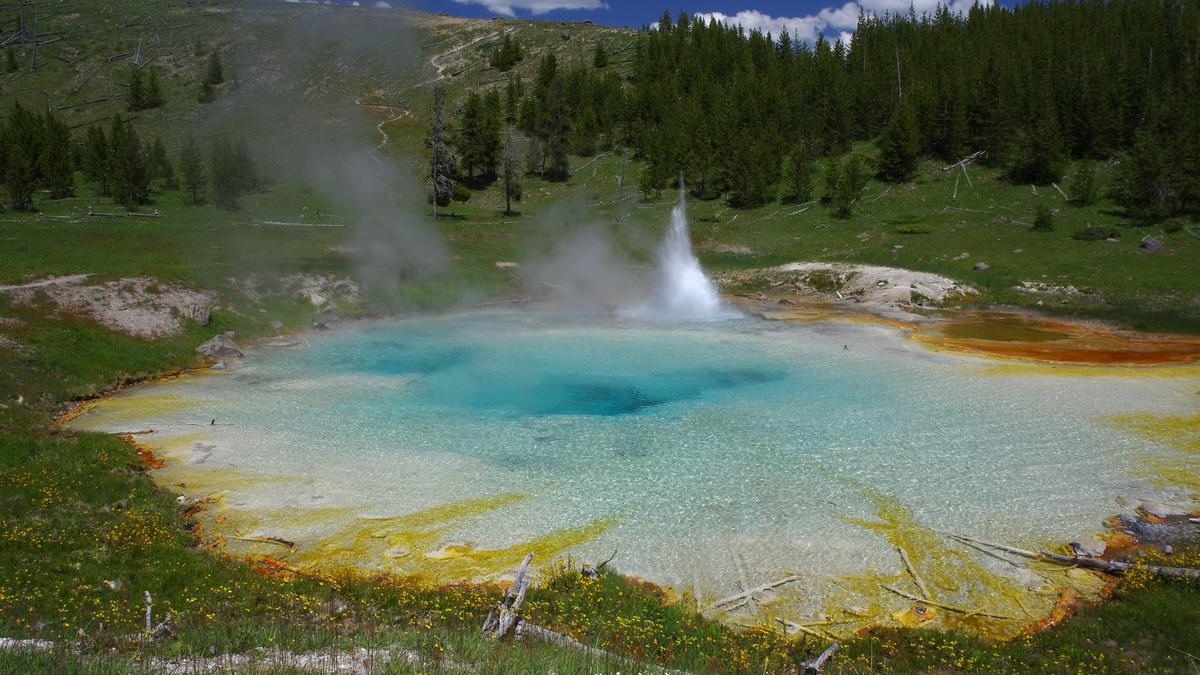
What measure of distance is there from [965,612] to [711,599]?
11.9 ft

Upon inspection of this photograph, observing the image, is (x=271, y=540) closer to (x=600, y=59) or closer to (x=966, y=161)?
(x=966, y=161)

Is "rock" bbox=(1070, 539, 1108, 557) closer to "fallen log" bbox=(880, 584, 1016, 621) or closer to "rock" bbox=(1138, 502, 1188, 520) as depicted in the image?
"rock" bbox=(1138, 502, 1188, 520)

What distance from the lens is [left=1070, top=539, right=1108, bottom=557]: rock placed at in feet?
35.4

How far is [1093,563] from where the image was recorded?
1048 centimetres

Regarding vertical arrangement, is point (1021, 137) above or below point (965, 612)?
above

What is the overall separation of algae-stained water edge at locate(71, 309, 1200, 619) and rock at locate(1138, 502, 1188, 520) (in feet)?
1.65

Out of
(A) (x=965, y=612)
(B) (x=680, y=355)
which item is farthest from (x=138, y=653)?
(B) (x=680, y=355)

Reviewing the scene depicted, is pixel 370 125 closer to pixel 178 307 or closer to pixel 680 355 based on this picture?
pixel 178 307

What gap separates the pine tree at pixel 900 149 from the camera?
5831cm

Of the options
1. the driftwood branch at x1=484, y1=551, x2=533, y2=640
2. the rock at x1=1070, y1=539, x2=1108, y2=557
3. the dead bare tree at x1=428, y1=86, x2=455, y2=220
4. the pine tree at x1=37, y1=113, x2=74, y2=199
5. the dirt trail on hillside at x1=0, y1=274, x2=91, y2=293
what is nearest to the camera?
the driftwood branch at x1=484, y1=551, x2=533, y2=640

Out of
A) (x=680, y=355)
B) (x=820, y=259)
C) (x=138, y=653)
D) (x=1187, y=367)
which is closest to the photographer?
(x=138, y=653)

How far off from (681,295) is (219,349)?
23.0 m

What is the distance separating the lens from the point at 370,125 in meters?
77.7

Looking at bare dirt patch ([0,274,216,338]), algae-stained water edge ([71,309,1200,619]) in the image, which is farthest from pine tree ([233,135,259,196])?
algae-stained water edge ([71,309,1200,619])
